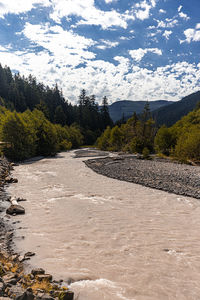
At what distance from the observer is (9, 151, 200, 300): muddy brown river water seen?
19.7 ft

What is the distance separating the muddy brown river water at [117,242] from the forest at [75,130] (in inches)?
1065

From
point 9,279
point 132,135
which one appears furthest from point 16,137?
point 132,135

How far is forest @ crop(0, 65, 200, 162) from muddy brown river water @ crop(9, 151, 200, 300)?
88.7 feet

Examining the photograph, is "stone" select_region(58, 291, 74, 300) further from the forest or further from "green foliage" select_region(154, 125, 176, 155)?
"green foliage" select_region(154, 125, 176, 155)

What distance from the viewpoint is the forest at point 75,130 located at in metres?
43.4

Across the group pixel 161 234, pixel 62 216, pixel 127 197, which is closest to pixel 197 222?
pixel 161 234

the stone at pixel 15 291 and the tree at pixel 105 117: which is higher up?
the tree at pixel 105 117

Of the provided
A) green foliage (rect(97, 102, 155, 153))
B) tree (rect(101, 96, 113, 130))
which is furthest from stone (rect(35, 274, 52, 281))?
tree (rect(101, 96, 113, 130))

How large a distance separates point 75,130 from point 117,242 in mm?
106599

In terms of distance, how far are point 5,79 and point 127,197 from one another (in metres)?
148

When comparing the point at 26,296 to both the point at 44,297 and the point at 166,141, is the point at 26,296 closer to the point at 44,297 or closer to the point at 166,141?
the point at 44,297

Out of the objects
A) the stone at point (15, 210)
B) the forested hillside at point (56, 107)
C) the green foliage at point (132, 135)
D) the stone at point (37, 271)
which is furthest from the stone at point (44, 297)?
the forested hillside at point (56, 107)

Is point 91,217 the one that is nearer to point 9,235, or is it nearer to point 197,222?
point 9,235

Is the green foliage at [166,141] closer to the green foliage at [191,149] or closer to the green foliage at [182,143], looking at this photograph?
the green foliage at [182,143]
